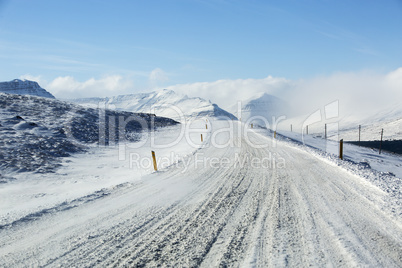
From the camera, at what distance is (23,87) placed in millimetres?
146250

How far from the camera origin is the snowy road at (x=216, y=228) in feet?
13.9

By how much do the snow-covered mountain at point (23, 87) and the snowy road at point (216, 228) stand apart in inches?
5885

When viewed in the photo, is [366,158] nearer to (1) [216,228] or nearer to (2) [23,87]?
(1) [216,228]

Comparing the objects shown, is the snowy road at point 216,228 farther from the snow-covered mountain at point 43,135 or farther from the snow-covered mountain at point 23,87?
the snow-covered mountain at point 23,87

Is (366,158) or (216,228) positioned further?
(366,158)

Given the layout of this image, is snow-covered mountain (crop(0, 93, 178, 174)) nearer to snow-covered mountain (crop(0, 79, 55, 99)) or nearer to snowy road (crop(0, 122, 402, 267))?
snowy road (crop(0, 122, 402, 267))

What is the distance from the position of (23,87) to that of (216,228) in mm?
176950

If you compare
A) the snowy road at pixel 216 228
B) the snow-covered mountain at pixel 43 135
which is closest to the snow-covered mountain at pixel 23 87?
the snow-covered mountain at pixel 43 135

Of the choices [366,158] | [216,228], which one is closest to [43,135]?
[216,228]

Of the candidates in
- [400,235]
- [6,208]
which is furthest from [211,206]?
[6,208]

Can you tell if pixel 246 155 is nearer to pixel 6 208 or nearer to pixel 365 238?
pixel 365 238

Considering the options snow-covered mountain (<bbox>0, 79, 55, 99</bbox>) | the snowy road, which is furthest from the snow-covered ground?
snow-covered mountain (<bbox>0, 79, 55, 99</bbox>)

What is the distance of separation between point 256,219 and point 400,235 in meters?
2.73

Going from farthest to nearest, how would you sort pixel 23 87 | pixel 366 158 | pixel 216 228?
pixel 23 87, pixel 366 158, pixel 216 228
